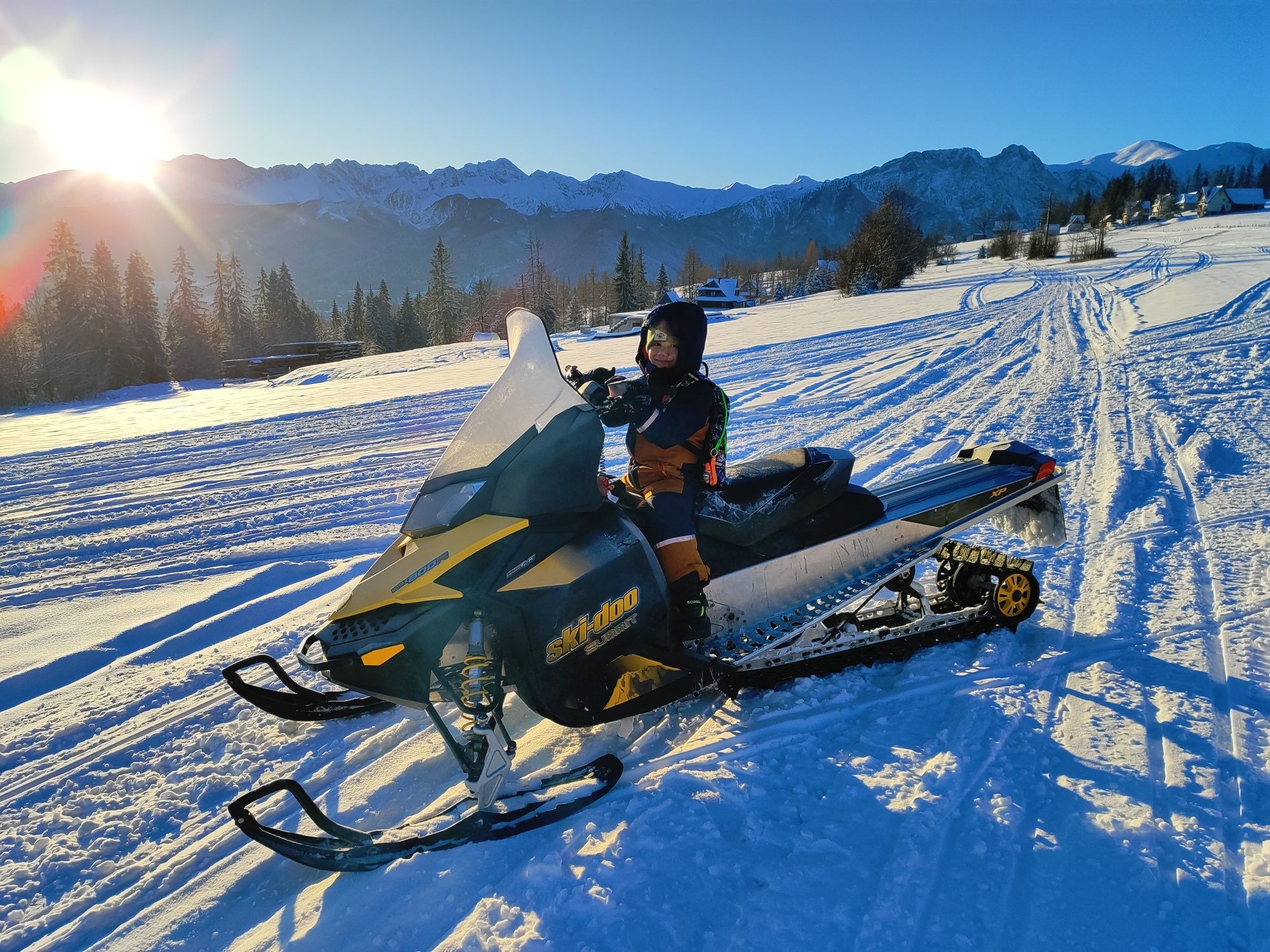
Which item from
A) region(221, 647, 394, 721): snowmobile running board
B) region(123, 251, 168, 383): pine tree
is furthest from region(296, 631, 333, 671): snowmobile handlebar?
region(123, 251, 168, 383): pine tree

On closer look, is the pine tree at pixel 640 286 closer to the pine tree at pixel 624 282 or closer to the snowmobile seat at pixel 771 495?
the pine tree at pixel 624 282

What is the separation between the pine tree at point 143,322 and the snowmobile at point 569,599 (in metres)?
38.1

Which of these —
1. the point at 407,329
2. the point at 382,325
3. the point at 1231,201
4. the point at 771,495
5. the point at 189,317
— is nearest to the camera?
the point at 771,495

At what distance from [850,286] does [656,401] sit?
148 ft

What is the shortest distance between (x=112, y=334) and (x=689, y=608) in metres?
39.1

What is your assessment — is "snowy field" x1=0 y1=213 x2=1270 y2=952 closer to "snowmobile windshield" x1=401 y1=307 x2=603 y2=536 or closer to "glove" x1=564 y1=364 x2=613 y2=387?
"snowmobile windshield" x1=401 y1=307 x2=603 y2=536

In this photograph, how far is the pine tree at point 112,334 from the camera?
103 feet

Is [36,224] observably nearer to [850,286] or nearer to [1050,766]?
[850,286]

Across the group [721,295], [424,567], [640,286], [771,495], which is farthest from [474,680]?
[640,286]

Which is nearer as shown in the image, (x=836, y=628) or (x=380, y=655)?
(x=380, y=655)

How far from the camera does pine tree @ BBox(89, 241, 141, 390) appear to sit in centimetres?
3142

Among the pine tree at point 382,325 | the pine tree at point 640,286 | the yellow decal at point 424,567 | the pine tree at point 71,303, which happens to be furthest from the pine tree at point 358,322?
the yellow decal at point 424,567

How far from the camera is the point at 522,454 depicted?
2.69 meters

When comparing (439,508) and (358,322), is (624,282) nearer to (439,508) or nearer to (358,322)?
(358,322)
